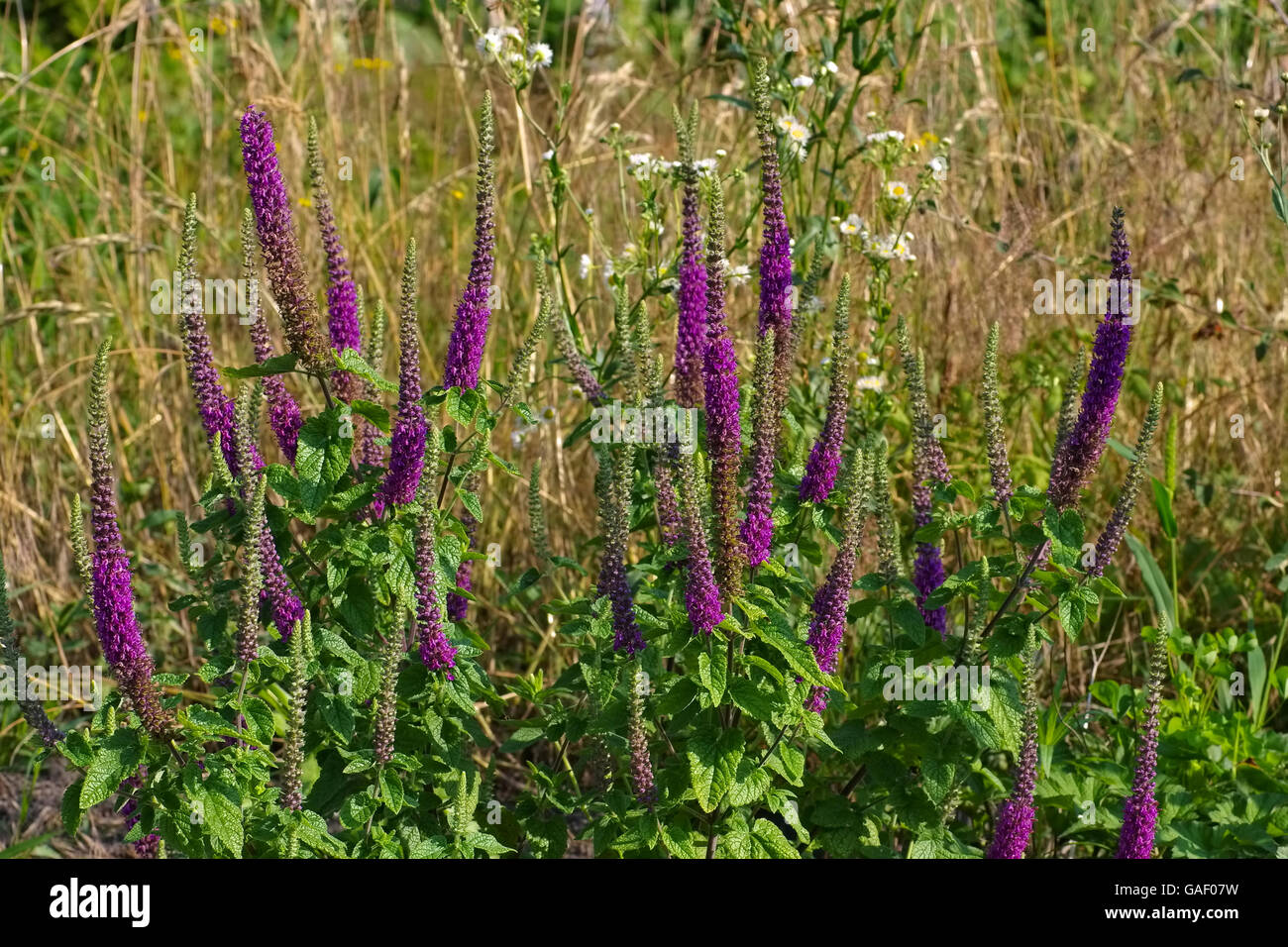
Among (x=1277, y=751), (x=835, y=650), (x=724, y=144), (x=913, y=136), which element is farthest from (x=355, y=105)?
(x=1277, y=751)

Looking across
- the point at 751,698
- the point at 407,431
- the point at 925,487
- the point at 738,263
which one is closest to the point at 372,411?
the point at 407,431

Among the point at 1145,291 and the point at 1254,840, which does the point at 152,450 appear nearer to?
the point at 1145,291

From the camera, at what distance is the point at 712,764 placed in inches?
117

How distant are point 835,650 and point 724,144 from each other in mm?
3552

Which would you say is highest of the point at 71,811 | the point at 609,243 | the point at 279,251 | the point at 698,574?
the point at 609,243

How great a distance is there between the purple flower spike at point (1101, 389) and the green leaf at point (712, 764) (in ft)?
2.93

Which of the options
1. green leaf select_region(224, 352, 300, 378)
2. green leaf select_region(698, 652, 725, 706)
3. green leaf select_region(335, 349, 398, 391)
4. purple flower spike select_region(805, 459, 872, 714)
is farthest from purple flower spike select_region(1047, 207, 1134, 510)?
green leaf select_region(224, 352, 300, 378)

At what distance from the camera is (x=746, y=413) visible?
11.1ft

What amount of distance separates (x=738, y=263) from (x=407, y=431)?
223cm

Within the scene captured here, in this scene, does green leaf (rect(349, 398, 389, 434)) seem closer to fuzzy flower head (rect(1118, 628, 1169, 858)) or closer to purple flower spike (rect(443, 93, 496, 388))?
purple flower spike (rect(443, 93, 496, 388))

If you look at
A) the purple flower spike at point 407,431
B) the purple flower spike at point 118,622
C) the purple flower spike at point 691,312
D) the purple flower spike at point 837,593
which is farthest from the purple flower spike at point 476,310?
the purple flower spike at point 837,593

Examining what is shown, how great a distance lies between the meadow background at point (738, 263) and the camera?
4.93 m

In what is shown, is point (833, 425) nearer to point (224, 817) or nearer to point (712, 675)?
point (712, 675)

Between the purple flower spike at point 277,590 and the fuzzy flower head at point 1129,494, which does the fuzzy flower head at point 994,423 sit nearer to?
the fuzzy flower head at point 1129,494
